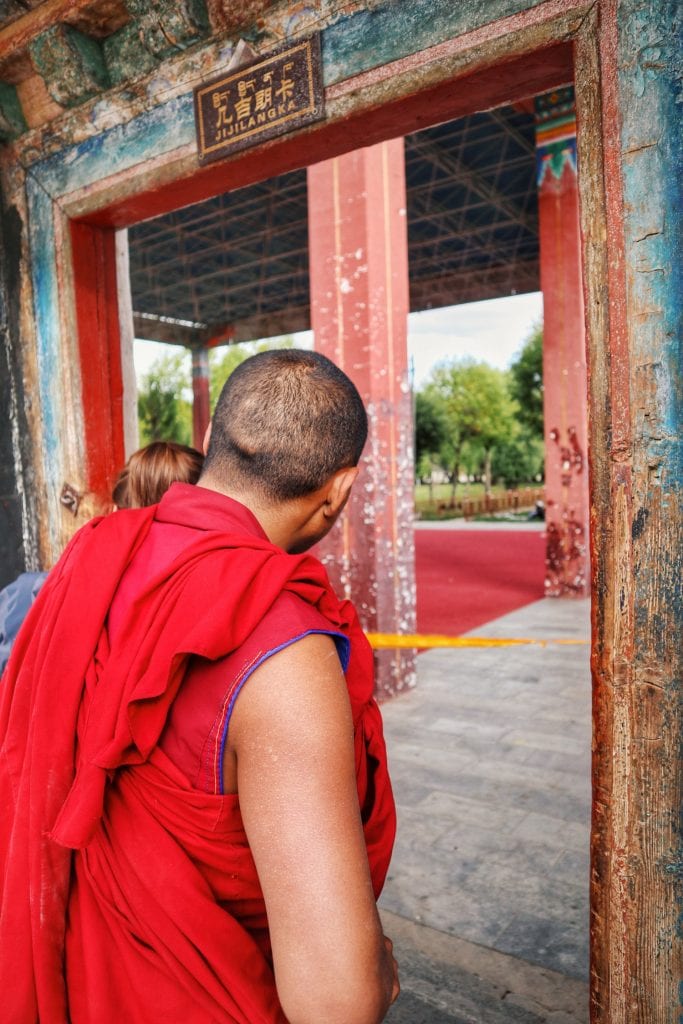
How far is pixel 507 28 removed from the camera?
1.76m

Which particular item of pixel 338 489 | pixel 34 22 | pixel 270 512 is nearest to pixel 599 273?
pixel 338 489

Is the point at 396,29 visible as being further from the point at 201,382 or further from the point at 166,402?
the point at 166,402

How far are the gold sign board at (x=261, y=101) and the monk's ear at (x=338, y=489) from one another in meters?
1.24

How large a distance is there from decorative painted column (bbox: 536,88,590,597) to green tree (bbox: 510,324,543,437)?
61.2 feet

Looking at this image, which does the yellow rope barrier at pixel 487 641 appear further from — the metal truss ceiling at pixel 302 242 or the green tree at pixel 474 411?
the green tree at pixel 474 411

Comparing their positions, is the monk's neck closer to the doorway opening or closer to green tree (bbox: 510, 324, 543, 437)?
the doorway opening

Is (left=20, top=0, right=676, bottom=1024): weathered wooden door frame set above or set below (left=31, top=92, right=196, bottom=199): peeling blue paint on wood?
below

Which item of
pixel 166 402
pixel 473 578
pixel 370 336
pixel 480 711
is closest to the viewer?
pixel 370 336

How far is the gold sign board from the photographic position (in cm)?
207

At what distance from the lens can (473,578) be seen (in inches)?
463

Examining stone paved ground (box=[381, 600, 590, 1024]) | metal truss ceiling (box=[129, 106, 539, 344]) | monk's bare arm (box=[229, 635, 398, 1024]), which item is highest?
metal truss ceiling (box=[129, 106, 539, 344])

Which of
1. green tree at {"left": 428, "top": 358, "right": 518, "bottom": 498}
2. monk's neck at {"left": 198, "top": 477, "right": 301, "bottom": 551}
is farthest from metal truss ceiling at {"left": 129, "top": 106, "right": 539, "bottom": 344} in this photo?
green tree at {"left": 428, "top": 358, "right": 518, "bottom": 498}

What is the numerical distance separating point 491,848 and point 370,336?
344cm

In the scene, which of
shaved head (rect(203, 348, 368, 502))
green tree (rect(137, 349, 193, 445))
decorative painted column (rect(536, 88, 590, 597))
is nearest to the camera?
shaved head (rect(203, 348, 368, 502))
